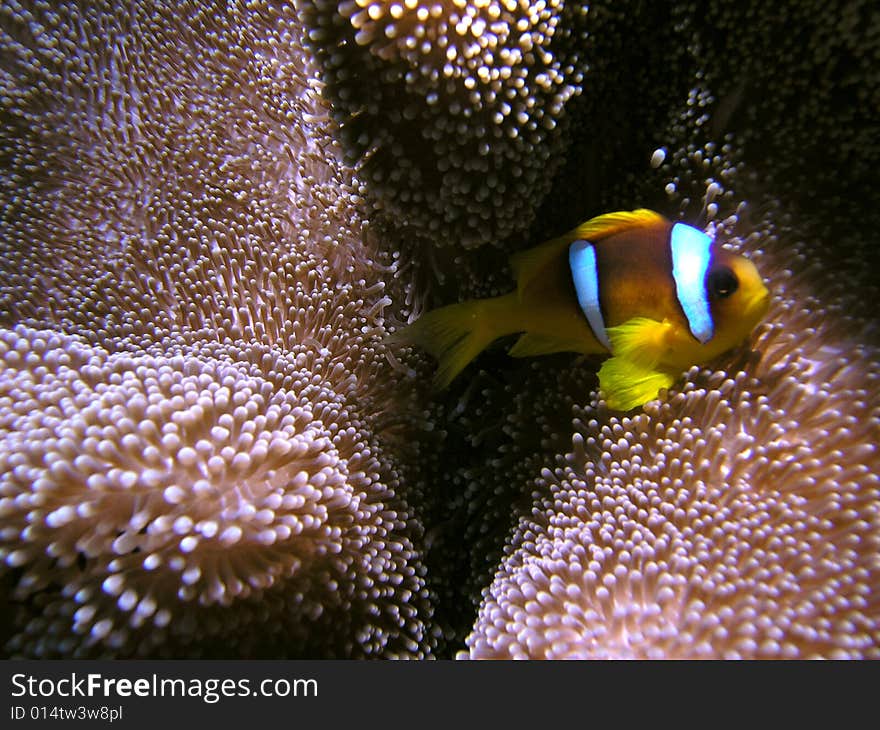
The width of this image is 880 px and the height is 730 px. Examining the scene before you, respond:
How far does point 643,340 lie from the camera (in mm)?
956

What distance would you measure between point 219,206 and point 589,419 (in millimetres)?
891

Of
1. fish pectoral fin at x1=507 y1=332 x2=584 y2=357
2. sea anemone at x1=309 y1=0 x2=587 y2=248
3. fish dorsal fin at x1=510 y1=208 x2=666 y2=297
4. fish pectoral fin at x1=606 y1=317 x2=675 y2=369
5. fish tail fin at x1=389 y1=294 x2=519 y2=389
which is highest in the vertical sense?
sea anemone at x1=309 y1=0 x2=587 y2=248

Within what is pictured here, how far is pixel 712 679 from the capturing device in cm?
77

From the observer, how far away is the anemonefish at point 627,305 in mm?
932

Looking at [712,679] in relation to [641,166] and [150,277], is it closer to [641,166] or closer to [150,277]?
[641,166]

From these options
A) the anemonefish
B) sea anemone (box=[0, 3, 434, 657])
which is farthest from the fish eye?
sea anemone (box=[0, 3, 434, 657])

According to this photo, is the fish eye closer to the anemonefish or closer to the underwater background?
the anemonefish

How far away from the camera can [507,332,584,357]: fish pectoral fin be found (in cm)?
111

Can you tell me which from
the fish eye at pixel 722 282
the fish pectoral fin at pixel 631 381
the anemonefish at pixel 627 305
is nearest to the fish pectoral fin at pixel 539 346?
the anemonefish at pixel 627 305

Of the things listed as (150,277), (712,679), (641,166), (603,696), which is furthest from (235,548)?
(641,166)

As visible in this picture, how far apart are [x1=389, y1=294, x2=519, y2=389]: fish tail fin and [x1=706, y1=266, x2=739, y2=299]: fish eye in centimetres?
31

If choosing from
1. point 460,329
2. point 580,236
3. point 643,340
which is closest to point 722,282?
point 643,340

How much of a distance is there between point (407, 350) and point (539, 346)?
0.29 meters

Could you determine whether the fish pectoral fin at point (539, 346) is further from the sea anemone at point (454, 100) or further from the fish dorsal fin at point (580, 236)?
the sea anemone at point (454, 100)
